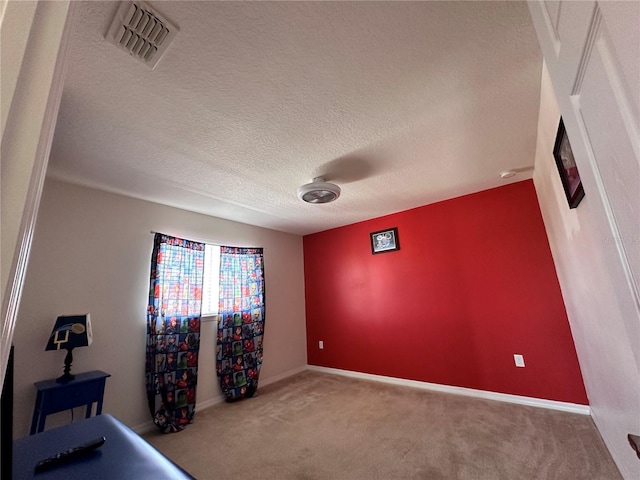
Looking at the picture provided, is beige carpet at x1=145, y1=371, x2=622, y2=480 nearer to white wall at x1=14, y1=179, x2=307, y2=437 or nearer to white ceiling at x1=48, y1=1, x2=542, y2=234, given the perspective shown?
white wall at x1=14, y1=179, x2=307, y2=437

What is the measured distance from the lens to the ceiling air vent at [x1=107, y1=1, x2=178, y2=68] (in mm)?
980

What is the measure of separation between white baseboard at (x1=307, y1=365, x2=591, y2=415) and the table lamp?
300cm

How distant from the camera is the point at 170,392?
97.8 inches

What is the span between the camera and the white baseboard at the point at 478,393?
2.30 meters

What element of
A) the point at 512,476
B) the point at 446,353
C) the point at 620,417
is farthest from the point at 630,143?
the point at 446,353

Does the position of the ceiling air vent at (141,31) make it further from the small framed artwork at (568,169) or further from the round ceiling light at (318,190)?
the small framed artwork at (568,169)

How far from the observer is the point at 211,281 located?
10.6ft

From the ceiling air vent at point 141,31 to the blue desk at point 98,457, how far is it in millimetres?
1642

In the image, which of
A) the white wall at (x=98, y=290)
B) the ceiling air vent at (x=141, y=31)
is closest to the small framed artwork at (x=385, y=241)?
the white wall at (x=98, y=290)

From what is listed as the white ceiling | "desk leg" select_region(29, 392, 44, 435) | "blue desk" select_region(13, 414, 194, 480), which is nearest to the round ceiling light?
the white ceiling

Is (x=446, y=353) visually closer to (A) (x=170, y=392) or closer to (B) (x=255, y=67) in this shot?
(A) (x=170, y=392)

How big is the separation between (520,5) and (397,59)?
48 centimetres

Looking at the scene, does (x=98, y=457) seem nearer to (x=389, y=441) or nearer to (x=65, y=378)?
(x=65, y=378)

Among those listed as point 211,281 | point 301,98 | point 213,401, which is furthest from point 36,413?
point 301,98
